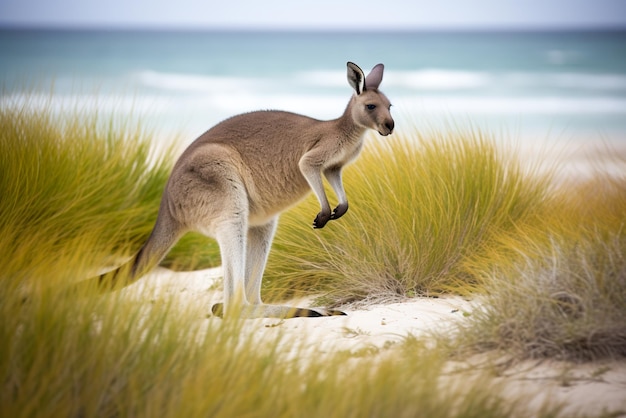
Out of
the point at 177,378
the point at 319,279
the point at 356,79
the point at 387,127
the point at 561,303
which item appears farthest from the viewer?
the point at 319,279

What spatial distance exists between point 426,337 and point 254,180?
5.22 ft

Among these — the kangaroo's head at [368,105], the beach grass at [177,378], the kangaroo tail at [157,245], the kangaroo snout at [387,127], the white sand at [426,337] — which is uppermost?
the kangaroo's head at [368,105]

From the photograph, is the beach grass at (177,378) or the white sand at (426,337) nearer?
the beach grass at (177,378)

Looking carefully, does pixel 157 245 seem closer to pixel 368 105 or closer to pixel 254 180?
pixel 254 180

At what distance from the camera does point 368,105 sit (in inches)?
168

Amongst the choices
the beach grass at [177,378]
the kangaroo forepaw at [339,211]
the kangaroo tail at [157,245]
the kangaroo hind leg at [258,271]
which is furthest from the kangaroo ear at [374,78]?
the beach grass at [177,378]

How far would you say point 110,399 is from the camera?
8.38 ft

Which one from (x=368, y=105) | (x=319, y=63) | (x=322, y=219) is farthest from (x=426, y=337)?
(x=319, y=63)

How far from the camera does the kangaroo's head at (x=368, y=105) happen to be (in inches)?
165

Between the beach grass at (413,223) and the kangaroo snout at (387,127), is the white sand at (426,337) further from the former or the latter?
the kangaroo snout at (387,127)

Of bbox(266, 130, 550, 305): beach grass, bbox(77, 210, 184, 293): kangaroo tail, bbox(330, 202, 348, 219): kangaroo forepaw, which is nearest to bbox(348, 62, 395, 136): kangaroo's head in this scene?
bbox(330, 202, 348, 219): kangaroo forepaw

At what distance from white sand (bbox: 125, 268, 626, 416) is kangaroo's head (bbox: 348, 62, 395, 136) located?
1115 mm

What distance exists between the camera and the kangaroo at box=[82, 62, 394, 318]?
4.21 m

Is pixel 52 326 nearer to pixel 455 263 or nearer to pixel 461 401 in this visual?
pixel 461 401
